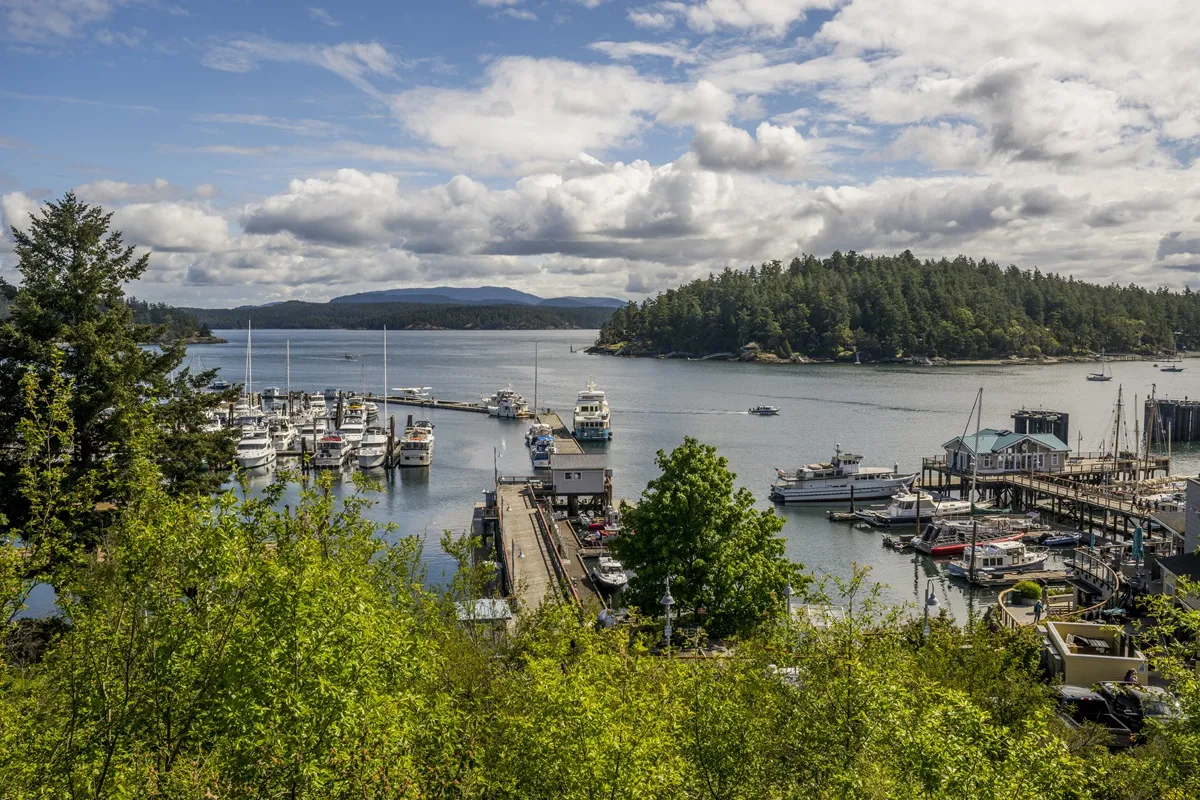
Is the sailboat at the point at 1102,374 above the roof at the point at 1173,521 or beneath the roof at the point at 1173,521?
above

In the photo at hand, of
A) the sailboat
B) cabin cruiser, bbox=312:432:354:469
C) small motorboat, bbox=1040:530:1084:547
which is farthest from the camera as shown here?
the sailboat

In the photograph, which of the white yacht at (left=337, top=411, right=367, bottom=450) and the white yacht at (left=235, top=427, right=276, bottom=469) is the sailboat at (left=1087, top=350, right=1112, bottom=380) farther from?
the white yacht at (left=235, top=427, right=276, bottom=469)

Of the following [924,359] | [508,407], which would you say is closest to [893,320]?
[924,359]

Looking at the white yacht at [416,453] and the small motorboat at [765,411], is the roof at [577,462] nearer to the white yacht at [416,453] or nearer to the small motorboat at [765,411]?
the white yacht at [416,453]

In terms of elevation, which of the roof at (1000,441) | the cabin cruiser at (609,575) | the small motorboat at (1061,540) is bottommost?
the cabin cruiser at (609,575)

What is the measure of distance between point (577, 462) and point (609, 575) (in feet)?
50.2

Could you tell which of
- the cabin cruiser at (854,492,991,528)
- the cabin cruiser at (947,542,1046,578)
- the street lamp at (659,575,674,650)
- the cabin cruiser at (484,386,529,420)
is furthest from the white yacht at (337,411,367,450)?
the street lamp at (659,575,674,650)

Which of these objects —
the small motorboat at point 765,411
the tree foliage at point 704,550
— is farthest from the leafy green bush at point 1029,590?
the small motorboat at point 765,411

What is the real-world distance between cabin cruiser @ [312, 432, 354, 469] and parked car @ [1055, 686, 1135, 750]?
53.6 metres

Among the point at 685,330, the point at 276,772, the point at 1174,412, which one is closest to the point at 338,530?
the point at 276,772

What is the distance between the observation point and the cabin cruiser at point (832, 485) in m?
57.1

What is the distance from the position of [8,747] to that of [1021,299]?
706ft

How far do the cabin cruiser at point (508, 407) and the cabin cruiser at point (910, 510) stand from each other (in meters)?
55.0

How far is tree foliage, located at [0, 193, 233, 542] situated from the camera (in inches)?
875
